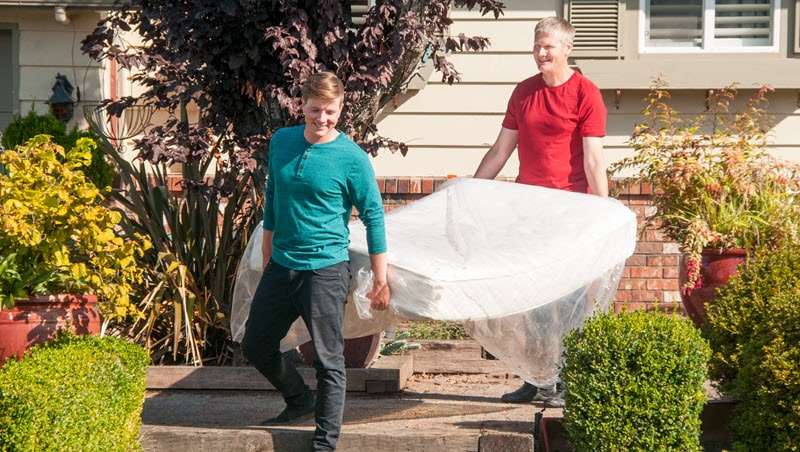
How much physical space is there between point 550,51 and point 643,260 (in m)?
3.91

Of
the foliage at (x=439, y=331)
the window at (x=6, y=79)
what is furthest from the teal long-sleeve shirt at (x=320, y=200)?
the window at (x=6, y=79)

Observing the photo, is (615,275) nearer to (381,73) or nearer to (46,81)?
(381,73)

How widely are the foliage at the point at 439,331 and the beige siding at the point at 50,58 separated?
3.85 m

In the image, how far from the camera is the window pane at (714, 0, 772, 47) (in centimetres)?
1021

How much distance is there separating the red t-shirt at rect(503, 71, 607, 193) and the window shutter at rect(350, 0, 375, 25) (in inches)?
57.3

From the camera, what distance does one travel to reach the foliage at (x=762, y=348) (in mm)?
5590

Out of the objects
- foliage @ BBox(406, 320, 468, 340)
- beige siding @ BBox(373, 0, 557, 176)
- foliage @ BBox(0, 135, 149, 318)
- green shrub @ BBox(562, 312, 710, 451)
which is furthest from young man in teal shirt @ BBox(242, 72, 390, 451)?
beige siding @ BBox(373, 0, 557, 176)

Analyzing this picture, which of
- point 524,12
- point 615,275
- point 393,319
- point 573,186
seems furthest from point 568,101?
point 524,12

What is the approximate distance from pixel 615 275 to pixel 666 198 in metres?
1.11

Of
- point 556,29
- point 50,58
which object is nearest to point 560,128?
point 556,29

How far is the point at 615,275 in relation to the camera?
6.50 meters

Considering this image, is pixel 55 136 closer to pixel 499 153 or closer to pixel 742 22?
pixel 499 153

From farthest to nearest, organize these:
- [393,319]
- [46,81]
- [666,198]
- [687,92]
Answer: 1. [46,81]
2. [687,92]
3. [666,198]
4. [393,319]

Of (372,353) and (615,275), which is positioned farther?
(372,353)
